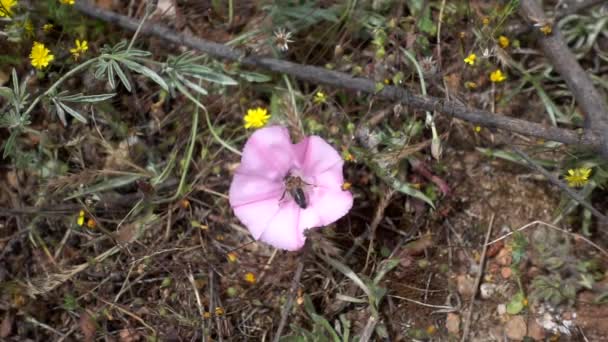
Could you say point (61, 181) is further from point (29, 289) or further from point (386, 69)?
point (386, 69)

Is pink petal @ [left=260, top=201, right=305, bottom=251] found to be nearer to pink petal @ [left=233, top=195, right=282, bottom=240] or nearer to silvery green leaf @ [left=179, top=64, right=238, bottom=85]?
pink petal @ [left=233, top=195, right=282, bottom=240]

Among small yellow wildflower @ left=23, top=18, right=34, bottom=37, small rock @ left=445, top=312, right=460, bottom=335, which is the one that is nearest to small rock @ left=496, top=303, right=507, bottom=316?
small rock @ left=445, top=312, right=460, bottom=335

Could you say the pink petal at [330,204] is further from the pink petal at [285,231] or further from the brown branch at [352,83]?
the brown branch at [352,83]

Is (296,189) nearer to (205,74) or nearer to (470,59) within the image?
(205,74)

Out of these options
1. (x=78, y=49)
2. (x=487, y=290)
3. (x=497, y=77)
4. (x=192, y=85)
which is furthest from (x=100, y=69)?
(x=487, y=290)

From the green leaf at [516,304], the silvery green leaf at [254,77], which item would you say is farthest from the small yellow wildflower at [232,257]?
the green leaf at [516,304]

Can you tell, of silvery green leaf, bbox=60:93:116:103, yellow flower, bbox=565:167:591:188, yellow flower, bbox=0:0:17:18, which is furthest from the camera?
yellow flower, bbox=0:0:17:18
